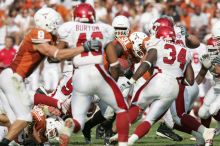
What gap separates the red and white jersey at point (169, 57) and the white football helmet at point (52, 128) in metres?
1.46

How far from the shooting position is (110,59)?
8688 mm

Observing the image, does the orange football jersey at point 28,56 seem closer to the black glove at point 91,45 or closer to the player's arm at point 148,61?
the black glove at point 91,45

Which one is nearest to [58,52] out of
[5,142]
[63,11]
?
[5,142]

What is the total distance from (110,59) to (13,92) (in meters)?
1.13

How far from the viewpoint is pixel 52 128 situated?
9859mm

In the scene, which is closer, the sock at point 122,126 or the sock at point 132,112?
the sock at point 122,126

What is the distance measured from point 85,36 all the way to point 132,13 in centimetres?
1064

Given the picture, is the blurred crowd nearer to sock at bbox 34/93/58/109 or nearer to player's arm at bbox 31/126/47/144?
sock at bbox 34/93/58/109

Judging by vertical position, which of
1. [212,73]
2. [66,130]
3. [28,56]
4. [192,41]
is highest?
[28,56]

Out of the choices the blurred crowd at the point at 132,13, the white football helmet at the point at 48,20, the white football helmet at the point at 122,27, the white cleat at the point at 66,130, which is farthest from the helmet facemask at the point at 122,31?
the blurred crowd at the point at 132,13

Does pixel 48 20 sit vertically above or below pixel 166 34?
above

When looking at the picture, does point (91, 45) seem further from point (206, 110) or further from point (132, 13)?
point (132, 13)

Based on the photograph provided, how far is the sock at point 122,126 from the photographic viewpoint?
8594mm

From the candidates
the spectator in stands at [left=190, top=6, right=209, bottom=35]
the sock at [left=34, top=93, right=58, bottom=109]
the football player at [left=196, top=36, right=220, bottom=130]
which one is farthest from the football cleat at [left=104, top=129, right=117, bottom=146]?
the spectator in stands at [left=190, top=6, right=209, bottom=35]
